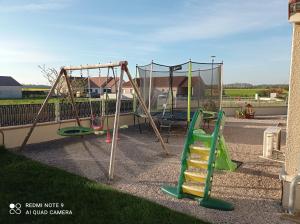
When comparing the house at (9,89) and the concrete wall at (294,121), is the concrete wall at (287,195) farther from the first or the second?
the house at (9,89)

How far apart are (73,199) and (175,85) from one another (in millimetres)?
7962

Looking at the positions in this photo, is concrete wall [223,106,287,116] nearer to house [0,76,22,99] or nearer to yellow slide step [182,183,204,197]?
yellow slide step [182,183,204,197]

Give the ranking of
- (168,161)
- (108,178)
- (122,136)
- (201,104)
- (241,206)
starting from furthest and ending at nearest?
1. (201,104)
2. (122,136)
3. (168,161)
4. (108,178)
5. (241,206)

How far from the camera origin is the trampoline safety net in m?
11.1

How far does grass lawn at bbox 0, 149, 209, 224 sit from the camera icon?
0.06 metres

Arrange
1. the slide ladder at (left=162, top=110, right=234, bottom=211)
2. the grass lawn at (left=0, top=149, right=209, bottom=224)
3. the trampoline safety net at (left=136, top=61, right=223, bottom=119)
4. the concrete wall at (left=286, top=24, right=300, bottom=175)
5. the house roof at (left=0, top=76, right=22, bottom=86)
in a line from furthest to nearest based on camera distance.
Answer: the house roof at (left=0, top=76, right=22, bottom=86)
the trampoline safety net at (left=136, top=61, right=223, bottom=119)
the slide ladder at (left=162, top=110, right=234, bottom=211)
the concrete wall at (left=286, top=24, right=300, bottom=175)
the grass lawn at (left=0, top=149, right=209, bottom=224)

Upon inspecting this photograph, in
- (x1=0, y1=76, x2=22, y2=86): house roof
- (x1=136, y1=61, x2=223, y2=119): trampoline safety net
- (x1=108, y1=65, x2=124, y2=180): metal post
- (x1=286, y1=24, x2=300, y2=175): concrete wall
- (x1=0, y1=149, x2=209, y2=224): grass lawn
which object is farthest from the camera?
(x1=0, y1=76, x2=22, y2=86): house roof

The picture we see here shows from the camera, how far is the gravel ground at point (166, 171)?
445 centimetres

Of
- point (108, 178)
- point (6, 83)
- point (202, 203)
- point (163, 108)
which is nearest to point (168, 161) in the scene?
point (108, 178)

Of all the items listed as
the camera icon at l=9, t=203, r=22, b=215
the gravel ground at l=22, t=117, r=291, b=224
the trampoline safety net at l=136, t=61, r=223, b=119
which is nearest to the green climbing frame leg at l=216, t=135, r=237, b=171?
the gravel ground at l=22, t=117, r=291, b=224

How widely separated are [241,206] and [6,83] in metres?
66.8

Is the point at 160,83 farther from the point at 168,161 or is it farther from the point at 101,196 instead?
the point at 101,196

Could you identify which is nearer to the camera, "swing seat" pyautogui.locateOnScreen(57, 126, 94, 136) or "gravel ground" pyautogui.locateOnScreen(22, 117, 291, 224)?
"gravel ground" pyautogui.locateOnScreen(22, 117, 291, 224)

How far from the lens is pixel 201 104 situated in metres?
11.5
